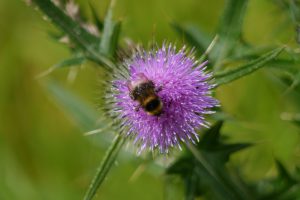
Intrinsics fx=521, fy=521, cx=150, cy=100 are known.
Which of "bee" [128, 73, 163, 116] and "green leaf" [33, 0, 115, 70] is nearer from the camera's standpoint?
"bee" [128, 73, 163, 116]

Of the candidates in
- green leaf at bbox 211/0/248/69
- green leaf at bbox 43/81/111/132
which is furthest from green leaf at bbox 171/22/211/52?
green leaf at bbox 43/81/111/132

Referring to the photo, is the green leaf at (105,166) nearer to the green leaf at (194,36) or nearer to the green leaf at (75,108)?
the green leaf at (194,36)

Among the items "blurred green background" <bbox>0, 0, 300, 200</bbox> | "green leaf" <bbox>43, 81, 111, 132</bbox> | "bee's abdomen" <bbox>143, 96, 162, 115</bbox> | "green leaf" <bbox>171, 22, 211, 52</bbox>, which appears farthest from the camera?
"blurred green background" <bbox>0, 0, 300, 200</bbox>

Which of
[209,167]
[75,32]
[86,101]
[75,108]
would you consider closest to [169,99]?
[209,167]

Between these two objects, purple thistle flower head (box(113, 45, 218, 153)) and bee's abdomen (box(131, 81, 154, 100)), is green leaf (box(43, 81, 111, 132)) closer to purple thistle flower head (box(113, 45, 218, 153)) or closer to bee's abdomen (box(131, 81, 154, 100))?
purple thistle flower head (box(113, 45, 218, 153))

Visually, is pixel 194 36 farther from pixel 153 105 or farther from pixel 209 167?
pixel 153 105

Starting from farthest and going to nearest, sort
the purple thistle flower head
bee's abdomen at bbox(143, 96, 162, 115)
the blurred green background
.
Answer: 1. the blurred green background
2. the purple thistle flower head
3. bee's abdomen at bbox(143, 96, 162, 115)

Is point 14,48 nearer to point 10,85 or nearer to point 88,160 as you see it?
point 10,85
